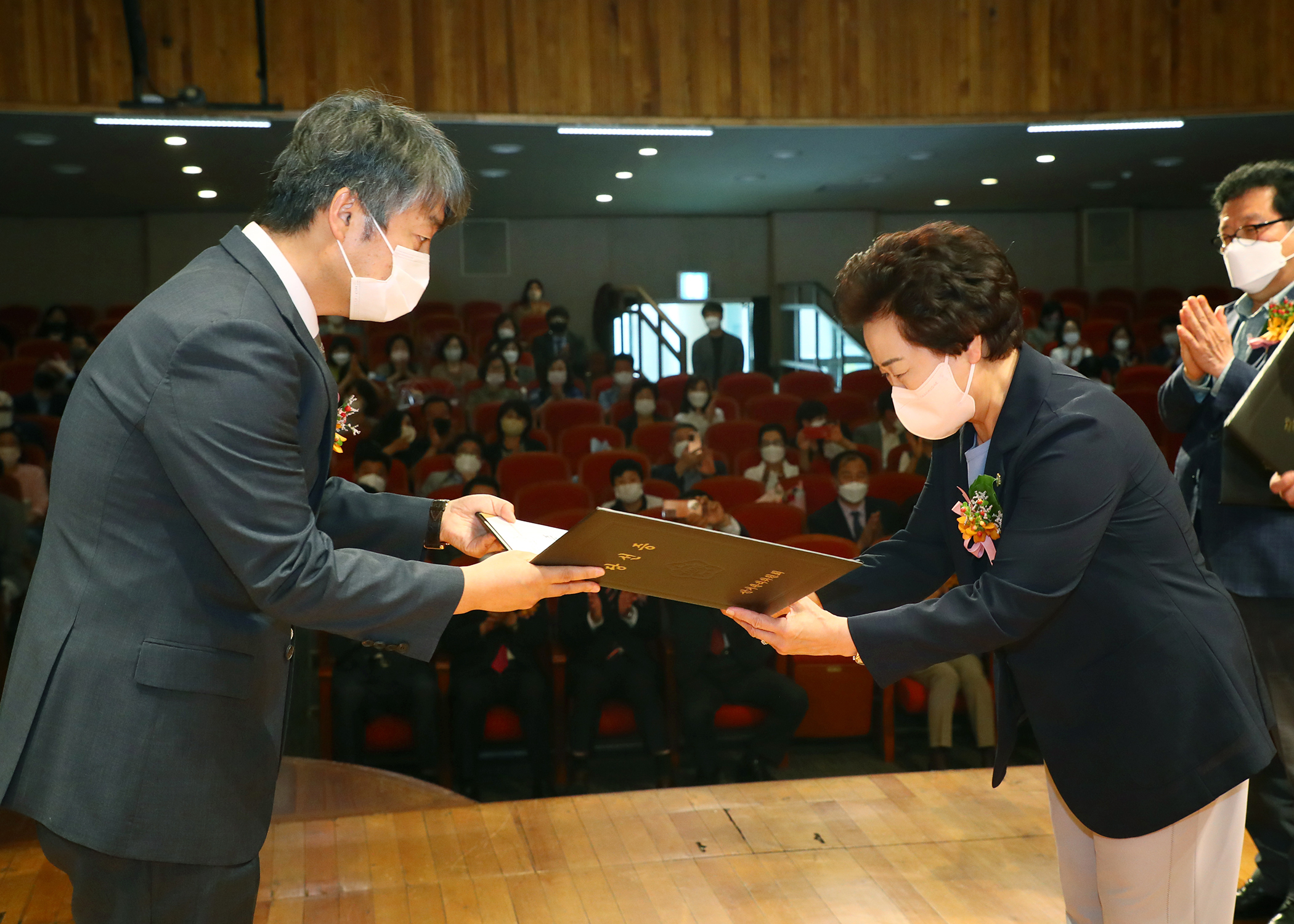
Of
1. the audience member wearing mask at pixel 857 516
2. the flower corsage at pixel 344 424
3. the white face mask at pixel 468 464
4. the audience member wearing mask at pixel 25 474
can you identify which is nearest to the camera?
the flower corsage at pixel 344 424

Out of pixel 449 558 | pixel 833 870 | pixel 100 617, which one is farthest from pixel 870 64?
pixel 100 617

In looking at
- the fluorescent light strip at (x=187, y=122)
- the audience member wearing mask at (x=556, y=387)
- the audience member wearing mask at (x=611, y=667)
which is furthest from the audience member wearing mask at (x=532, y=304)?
the audience member wearing mask at (x=611, y=667)

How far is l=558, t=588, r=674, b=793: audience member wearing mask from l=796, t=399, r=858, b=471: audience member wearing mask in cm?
248

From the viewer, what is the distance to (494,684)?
4316mm

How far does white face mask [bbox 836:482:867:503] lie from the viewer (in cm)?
555

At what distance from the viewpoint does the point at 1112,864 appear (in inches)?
63.2

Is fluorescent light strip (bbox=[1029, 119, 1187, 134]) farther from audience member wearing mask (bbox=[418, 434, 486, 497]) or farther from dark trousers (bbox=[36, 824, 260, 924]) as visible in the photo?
dark trousers (bbox=[36, 824, 260, 924])

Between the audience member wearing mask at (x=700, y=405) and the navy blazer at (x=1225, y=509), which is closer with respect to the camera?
the navy blazer at (x=1225, y=509)

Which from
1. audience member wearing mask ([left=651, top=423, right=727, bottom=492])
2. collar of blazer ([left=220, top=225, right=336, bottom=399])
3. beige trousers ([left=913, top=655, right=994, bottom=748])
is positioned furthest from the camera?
audience member wearing mask ([left=651, top=423, right=727, bottom=492])

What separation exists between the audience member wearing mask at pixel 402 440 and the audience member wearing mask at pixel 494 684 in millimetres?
2234

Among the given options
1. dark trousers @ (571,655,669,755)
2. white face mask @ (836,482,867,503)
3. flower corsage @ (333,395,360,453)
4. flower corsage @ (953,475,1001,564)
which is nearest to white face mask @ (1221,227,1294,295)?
flower corsage @ (953,475,1001,564)

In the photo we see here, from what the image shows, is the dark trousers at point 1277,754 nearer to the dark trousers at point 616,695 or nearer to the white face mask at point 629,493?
Result: the dark trousers at point 616,695

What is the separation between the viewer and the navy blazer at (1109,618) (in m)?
1.51

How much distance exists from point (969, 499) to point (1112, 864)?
57 cm
